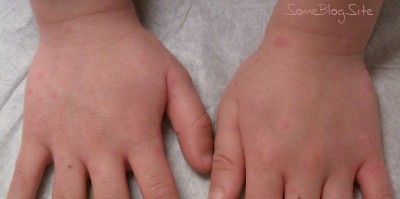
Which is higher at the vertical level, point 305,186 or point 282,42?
point 282,42

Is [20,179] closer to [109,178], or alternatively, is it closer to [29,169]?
[29,169]

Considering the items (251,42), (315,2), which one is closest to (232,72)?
(251,42)

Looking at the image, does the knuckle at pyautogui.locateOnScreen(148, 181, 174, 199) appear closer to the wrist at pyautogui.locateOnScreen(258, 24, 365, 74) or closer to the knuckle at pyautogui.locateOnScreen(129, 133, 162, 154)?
the knuckle at pyautogui.locateOnScreen(129, 133, 162, 154)

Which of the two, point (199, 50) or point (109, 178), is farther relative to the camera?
point (199, 50)

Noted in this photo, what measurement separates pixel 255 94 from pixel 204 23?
0.18 meters

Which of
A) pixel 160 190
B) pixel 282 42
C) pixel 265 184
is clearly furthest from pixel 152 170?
pixel 282 42

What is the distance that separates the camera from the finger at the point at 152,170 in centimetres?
63

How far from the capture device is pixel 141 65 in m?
0.68

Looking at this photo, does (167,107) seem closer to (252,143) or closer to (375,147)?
(252,143)

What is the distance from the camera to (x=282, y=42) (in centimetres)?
67

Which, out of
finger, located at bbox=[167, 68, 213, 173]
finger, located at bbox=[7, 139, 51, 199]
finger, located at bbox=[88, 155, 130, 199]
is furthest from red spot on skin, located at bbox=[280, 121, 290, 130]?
finger, located at bbox=[7, 139, 51, 199]

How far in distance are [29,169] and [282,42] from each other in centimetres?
41

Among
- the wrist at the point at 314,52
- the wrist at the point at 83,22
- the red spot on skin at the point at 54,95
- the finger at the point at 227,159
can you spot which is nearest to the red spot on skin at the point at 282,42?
the wrist at the point at 314,52

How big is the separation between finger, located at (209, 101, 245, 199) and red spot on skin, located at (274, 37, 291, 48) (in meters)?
0.11
